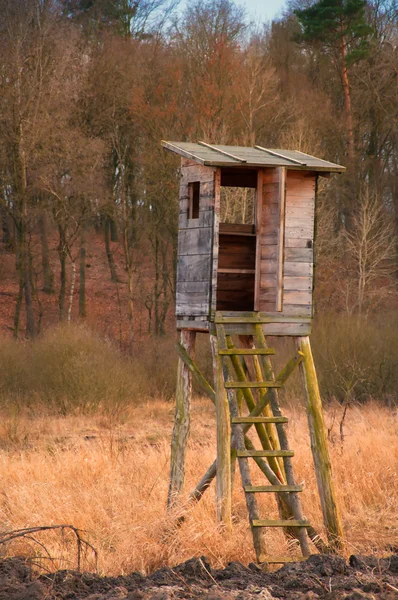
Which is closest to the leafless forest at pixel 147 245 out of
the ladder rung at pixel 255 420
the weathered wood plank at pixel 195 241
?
the ladder rung at pixel 255 420

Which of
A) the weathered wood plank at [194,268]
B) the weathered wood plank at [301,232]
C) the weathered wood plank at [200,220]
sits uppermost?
the weathered wood plank at [200,220]

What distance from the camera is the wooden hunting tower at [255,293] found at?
7.99 metres

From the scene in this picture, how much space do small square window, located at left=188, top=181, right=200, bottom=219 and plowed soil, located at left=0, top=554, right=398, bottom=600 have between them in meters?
3.72

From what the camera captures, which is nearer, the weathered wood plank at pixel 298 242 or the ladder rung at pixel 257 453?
the ladder rung at pixel 257 453

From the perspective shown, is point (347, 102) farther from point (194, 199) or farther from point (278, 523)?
point (278, 523)

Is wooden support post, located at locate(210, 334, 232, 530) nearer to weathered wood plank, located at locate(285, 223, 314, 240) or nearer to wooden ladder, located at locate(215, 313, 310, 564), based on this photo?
wooden ladder, located at locate(215, 313, 310, 564)

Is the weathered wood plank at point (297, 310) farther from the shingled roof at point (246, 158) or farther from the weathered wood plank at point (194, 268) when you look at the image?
the shingled roof at point (246, 158)

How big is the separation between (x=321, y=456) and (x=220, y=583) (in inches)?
90.2

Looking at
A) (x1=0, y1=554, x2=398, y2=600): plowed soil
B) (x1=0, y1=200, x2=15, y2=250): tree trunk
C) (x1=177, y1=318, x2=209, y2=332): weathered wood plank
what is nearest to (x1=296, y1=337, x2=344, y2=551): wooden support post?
(x1=177, y1=318, x2=209, y2=332): weathered wood plank

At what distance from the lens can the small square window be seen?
880cm

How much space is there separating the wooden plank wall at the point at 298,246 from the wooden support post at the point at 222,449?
3.02 feet

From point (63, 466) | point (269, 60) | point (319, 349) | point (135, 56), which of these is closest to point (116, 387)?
point (319, 349)

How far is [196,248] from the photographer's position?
27.8 ft

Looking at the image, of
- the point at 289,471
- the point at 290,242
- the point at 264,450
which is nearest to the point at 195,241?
the point at 290,242
